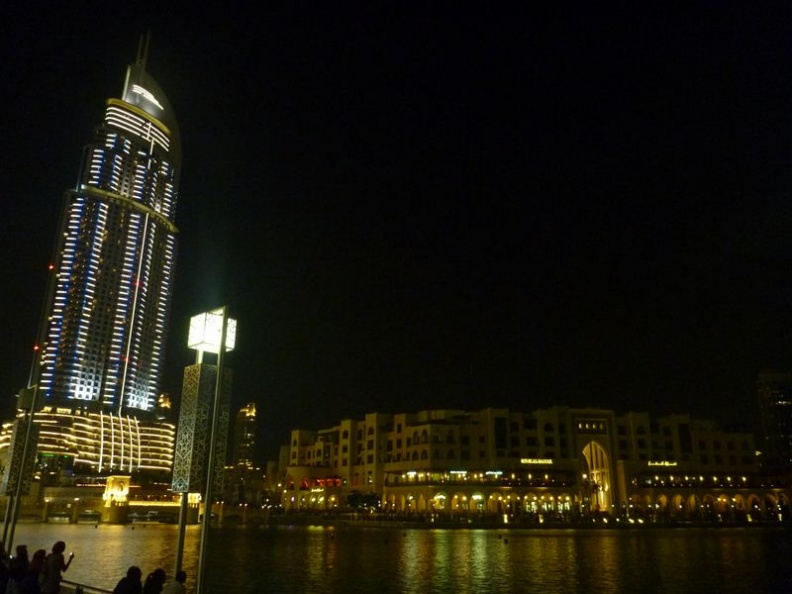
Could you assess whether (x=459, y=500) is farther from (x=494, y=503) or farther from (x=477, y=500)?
(x=494, y=503)

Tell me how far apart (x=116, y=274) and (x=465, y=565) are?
154 metres

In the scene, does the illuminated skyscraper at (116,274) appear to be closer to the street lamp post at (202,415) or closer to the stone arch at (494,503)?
the stone arch at (494,503)

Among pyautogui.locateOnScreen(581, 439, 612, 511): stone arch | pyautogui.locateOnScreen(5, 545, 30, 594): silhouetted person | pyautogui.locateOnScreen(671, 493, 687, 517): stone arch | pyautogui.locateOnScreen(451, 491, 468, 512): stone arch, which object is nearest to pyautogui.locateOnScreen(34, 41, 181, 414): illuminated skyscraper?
pyautogui.locateOnScreen(451, 491, 468, 512): stone arch

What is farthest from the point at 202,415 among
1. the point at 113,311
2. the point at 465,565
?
the point at 113,311

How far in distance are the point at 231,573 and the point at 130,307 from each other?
14941cm

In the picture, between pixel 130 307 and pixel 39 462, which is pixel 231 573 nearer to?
pixel 39 462

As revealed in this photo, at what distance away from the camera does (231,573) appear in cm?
3006

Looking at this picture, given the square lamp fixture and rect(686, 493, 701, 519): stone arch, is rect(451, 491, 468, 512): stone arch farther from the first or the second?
the square lamp fixture

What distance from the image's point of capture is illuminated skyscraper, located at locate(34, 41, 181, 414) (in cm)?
15600

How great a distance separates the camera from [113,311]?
534 feet

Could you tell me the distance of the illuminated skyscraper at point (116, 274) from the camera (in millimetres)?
156000

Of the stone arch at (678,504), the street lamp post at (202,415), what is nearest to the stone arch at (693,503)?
the stone arch at (678,504)

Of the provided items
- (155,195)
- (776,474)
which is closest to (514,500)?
(776,474)

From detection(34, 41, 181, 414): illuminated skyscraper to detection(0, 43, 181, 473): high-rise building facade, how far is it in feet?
0.84
